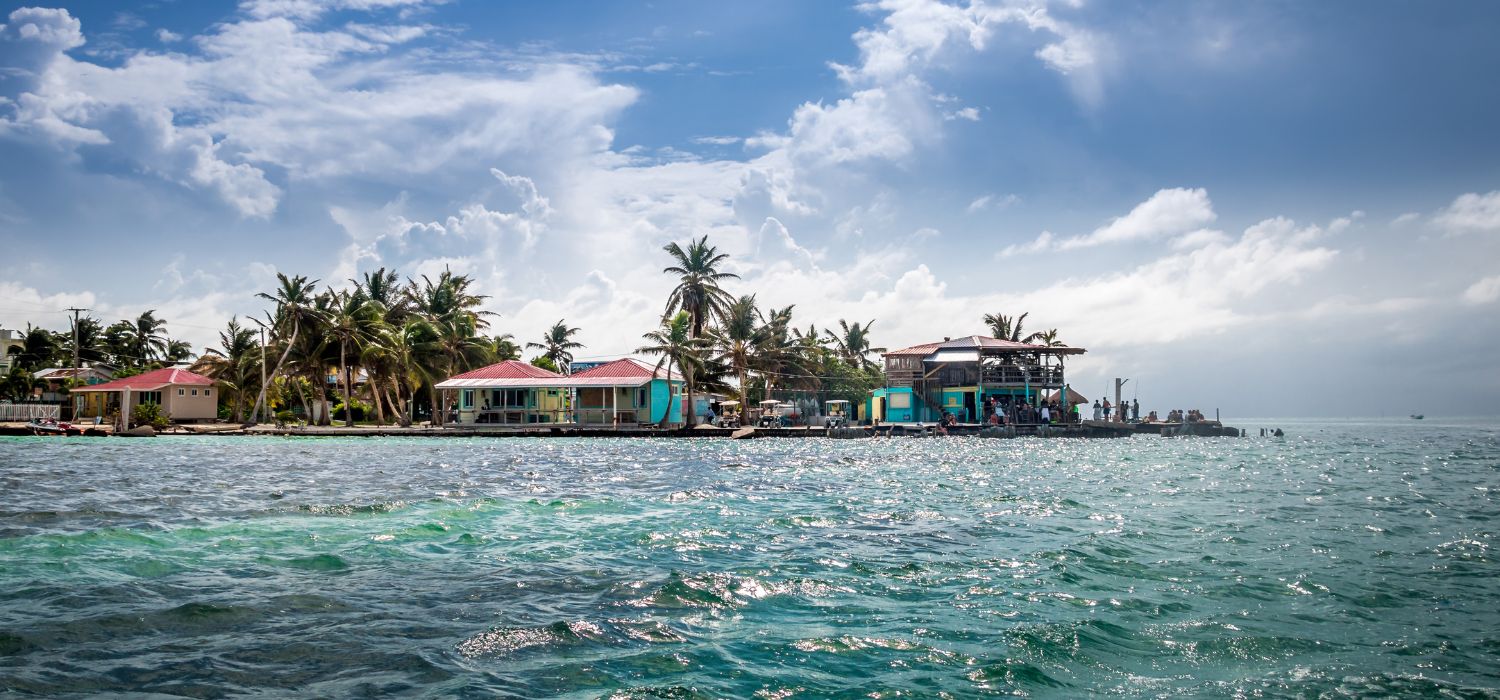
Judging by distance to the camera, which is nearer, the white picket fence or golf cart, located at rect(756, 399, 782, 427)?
the white picket fence

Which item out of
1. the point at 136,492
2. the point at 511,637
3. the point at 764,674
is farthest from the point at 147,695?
the point at 136,492

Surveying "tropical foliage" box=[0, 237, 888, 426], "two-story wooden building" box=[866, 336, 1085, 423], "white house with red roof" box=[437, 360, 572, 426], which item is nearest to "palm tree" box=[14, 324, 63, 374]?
"tropical foliage" box=[0, 237, 888, 426]

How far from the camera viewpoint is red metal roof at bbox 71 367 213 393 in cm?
5412

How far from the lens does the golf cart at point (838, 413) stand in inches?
1989

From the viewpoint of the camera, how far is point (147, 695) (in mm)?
4934

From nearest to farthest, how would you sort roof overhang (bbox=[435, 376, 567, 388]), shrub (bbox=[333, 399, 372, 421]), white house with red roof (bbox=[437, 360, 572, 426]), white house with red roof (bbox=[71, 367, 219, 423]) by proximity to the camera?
roof overhang (bbox=[435, 376, 567, 388]), white house with red roof (bbox=[437, 360, 572, 426]), white house with red roof (bbox=[71, 367, 219, 423]), shrub (bbox=[333, 399, 372, 421])

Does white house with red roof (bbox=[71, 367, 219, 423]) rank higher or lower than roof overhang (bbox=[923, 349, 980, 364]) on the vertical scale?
lower

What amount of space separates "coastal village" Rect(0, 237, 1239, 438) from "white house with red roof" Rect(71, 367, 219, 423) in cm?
13

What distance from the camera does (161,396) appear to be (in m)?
55.6

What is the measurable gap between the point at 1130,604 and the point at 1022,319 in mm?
65591

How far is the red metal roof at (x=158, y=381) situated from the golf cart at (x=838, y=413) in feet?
133

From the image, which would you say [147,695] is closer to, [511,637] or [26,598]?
[511,637]

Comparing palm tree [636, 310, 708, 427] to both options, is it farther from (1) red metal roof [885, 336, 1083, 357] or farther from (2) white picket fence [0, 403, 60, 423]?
(2) white picket fence [0, 403, 60, 423]

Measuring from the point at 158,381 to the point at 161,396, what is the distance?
1095 millimetres
